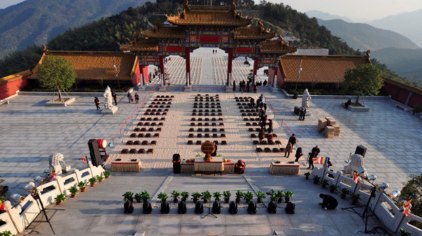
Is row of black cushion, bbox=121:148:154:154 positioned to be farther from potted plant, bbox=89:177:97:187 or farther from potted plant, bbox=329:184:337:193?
potted plant, bbox=329:184:337:193

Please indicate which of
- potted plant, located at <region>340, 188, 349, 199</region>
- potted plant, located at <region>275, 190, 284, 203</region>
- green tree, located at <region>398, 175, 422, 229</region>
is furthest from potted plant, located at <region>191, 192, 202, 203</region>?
green tree, located at <region>398, 175, 422, 229</region>

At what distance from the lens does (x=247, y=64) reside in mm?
51469

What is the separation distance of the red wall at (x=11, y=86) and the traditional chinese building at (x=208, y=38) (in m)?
12.4

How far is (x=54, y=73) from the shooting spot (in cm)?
2831

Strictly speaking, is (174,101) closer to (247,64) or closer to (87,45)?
(247,64)

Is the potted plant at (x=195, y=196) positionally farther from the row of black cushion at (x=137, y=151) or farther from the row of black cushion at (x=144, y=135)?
the row of black cushion at (x=144, y=135)

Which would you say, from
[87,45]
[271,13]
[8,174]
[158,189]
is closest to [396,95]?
[158,189]

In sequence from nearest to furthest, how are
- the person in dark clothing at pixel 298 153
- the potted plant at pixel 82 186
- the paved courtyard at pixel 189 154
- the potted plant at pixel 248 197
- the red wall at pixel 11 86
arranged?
1. the paved courtyard at pixel 189 154
2. the potted plant at pixel 248 197
3. the potted plant at pixel 82 186
4. the person in dark clothing at pixel 298 153
5. the red wall at pixel 11 86

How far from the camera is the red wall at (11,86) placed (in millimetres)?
30250

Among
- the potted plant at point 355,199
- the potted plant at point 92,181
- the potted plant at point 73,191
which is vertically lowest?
the potted plant at point 92,181

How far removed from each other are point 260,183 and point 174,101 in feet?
58.3

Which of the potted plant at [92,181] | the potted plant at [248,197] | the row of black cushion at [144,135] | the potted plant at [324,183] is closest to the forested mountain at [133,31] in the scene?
the row of black cushion at [144,135]

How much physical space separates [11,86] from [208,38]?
74.8 feet

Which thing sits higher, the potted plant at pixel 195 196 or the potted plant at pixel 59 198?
the potted plant at pixel 195 196
